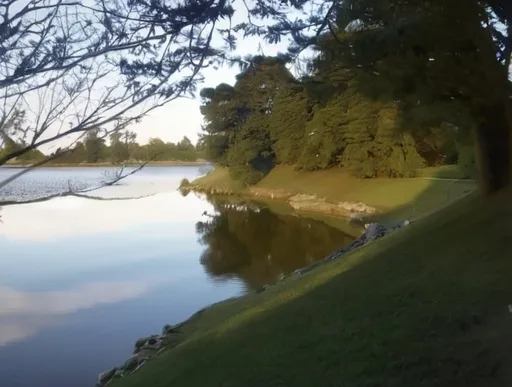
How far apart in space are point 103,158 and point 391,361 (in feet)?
8.17

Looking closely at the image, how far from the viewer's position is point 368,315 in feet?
15.6

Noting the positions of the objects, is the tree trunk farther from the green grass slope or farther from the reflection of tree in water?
the reflection of tree in water

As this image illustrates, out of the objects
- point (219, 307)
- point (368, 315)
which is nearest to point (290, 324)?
point (368, 315)

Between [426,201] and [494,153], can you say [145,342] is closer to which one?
[494,153]

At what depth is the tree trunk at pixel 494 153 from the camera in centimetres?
654

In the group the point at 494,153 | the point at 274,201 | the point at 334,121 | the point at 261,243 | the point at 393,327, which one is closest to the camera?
the point at 393,327

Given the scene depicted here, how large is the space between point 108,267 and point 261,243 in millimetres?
5353

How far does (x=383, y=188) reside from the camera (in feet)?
83.0

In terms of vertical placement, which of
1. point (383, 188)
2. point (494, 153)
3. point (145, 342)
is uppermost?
point (494, 153)

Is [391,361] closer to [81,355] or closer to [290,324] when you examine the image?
[290,324]

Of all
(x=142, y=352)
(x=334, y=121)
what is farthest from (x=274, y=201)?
(x=142, y=352)

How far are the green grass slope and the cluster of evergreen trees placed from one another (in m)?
1.30

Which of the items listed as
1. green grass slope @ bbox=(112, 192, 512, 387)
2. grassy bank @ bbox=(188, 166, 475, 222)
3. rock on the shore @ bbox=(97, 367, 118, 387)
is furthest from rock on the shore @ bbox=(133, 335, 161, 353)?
grassy bank @ bbox=(188, 166, 475, 222)

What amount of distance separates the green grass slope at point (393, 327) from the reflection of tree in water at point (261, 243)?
5.82m
